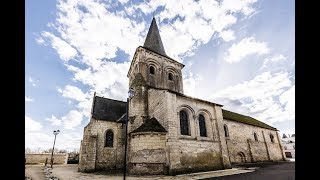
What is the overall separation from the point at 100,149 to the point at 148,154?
285 inches

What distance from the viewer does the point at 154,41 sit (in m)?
26.2

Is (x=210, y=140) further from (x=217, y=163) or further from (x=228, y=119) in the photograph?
(x=228, y=119)

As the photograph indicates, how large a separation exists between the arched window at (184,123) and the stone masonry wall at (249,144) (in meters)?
8.72

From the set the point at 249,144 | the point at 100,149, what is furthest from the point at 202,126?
the point at 249,144

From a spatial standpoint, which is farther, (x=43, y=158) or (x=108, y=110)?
(x=43, y=158)

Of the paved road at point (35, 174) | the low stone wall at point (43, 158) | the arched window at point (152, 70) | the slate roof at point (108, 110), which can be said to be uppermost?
the arched window at point (152, 70)

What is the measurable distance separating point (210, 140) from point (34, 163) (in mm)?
27429

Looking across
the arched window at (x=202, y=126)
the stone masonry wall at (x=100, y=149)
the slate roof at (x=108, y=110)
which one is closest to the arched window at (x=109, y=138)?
the stone masonry wall at (x=100, y=149)

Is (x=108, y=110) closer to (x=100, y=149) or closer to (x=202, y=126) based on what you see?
(x=100, y=149)

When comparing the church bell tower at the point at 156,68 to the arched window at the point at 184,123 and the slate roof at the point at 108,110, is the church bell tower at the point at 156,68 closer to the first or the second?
the slate roof at the point at 108,110

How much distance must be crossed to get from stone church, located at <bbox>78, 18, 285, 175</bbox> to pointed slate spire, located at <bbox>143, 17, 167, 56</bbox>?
0.46ft

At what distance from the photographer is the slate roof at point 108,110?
20328mm

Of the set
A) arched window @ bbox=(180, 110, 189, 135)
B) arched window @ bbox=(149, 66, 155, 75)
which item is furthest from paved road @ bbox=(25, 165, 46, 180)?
arched window @ bbox=(149, 66, 155, 75)
